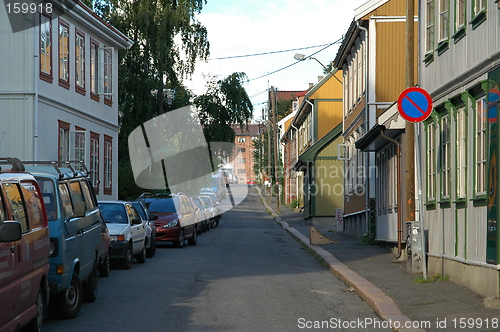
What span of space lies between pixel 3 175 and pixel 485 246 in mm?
6992

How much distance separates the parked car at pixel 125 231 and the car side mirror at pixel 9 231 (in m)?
9.84

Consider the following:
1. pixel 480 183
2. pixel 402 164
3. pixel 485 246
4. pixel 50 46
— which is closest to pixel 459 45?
pixel 480 183

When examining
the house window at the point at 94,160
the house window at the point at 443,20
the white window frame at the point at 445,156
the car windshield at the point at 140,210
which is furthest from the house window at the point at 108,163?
the white window frame at the point at 445,156

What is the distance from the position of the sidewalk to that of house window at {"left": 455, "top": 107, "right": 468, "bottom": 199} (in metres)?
1.61

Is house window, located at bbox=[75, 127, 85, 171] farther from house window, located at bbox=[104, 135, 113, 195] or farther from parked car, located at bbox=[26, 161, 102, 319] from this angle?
parked car, located at bbox=[26, 161, 102, 319]

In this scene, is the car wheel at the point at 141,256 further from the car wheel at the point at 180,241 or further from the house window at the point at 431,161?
the house window at the point at 431,161

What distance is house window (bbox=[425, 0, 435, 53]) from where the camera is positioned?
51.6 ft

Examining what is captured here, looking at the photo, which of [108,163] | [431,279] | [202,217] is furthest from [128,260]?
[108,163]

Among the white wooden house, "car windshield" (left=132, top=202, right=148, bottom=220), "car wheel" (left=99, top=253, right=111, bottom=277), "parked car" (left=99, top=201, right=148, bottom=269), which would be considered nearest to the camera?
"car wheel" (left=99, top=253, right=111, bottom=277)

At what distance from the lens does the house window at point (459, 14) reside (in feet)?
42.8

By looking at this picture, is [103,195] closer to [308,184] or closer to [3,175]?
[308,184]

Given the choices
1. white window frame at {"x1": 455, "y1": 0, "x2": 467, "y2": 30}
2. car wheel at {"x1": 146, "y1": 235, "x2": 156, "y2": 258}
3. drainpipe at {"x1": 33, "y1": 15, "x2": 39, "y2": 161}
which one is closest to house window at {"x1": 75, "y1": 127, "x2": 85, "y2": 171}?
drainpipe at {"x1": 33, "y1": 15, "x2": 39, "y2": 161}

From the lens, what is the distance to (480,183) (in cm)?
1186

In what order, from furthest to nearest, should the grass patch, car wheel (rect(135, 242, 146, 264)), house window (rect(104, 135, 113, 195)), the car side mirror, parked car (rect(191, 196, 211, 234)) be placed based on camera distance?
parked car (rect(191, 196, 211, 234))
house window (rect(104, 135, 113, 195))
car wheel (rect(135, 242, 146, 264))
the grass patch
the car side mirror
